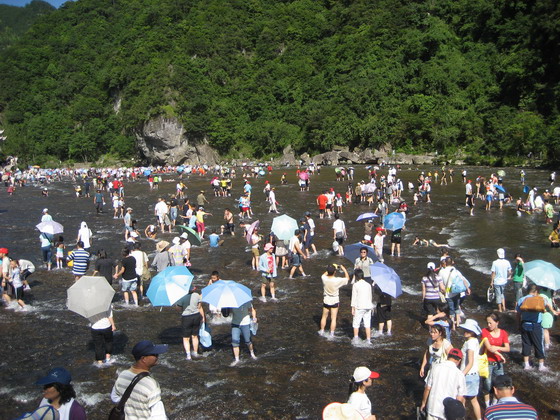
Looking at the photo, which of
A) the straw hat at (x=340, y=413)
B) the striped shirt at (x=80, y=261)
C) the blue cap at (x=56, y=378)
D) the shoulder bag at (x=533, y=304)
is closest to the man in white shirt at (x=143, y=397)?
the blue cap at (x=56, y=378)

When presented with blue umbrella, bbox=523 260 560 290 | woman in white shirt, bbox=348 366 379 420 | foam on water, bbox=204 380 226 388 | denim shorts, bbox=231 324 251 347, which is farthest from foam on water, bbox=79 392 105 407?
blue umbrella, bbox=523 260 560 290

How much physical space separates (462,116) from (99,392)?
59732 mm

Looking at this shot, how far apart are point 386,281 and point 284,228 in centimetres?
509

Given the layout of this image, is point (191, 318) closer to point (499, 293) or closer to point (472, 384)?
point (472, 384)

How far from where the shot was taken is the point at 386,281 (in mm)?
9820

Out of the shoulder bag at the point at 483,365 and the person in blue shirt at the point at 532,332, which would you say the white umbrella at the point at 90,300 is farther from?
the person in blue shirt at the point at 532,332

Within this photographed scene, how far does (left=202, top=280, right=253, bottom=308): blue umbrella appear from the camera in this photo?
827 centimetres

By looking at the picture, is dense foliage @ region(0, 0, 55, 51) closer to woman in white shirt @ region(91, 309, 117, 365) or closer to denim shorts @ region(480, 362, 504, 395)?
woman in white shirt @ region(91, 309, 117, 365)

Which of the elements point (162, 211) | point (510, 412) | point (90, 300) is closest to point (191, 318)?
point (90, 300)

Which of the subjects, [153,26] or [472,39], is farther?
[153,26]

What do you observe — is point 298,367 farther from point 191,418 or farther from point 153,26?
point 153,26

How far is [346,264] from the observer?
16391mm

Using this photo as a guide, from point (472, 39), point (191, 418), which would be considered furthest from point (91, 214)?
point (472, 39)

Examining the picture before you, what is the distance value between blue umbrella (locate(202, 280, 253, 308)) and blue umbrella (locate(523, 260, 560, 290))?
5.50 m
